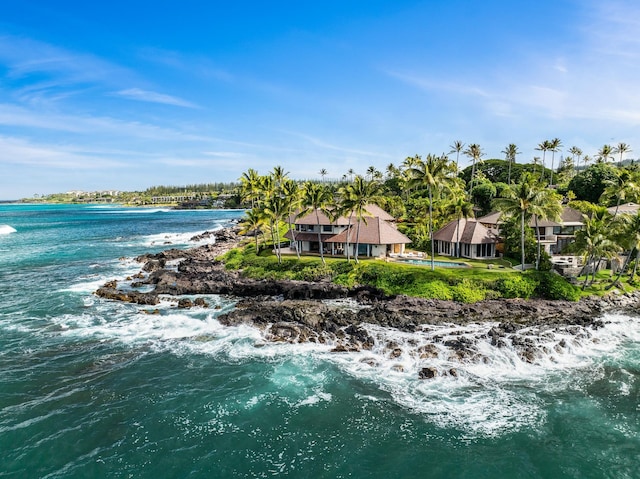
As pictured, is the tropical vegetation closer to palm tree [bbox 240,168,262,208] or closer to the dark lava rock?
palm tree [bbox 240,168,262,208]

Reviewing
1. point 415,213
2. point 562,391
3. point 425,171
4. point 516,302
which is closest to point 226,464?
point 562,391

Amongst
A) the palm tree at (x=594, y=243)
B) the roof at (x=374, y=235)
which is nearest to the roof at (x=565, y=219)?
the palm tree at (x=594, y=243)

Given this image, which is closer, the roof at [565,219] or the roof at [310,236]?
the roof at [565,219]

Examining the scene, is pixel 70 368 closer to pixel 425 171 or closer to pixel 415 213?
pixel 425 171

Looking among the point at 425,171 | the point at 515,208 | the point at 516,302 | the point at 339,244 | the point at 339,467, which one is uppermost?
the point at 425,171

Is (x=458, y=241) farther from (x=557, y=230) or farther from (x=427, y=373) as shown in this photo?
(x=427, y=373)

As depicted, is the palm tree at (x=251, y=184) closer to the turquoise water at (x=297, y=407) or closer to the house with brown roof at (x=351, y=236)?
the house with brown roof at (x=351, y=236)

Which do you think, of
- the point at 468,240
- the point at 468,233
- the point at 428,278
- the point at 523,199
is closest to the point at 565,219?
the point at 468,233
